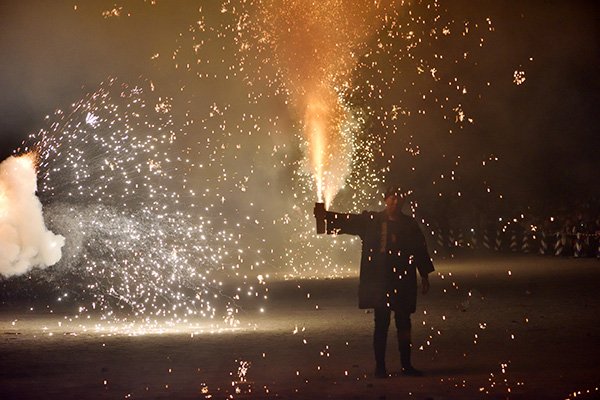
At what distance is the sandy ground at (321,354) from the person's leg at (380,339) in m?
0.16

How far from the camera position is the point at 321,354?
47.3 feet

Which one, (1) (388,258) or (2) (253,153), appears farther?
(2) (253,153)

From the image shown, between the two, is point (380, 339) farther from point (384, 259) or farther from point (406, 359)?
point (384, 259)

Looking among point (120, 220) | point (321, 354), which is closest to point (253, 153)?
point (120, 220)

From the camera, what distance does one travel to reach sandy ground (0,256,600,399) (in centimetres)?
1159

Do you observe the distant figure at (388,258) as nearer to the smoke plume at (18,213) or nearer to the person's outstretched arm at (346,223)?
the person's outstretched arm at (346,223)

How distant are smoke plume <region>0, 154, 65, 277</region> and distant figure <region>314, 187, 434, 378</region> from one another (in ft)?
32.1

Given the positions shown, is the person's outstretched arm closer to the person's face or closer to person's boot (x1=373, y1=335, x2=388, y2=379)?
the person's face

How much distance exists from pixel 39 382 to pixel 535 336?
6493 mm

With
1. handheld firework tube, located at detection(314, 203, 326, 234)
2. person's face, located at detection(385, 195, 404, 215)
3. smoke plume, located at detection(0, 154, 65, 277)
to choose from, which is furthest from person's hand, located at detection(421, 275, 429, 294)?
smoke plume, located at detection(0, 154, 65, 277)

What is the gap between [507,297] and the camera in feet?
74.0

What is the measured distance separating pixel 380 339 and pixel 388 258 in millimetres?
891

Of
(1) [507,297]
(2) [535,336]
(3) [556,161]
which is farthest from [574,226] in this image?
(2) [535,336]

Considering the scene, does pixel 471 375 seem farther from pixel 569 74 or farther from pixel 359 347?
pixel 569 74
